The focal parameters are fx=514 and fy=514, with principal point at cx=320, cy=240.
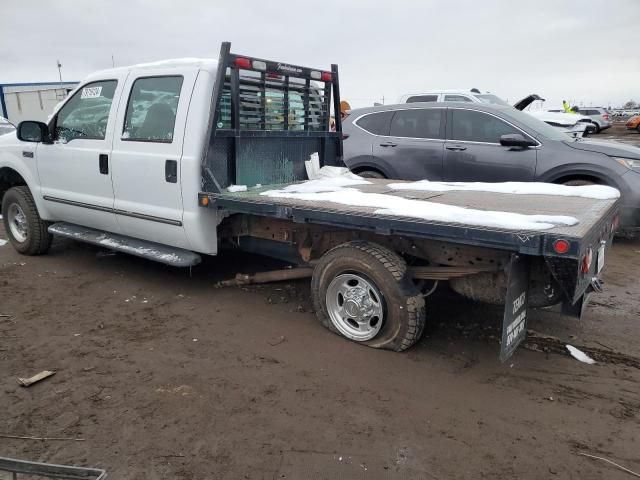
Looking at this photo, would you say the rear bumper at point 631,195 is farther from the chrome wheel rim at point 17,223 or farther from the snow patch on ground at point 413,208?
the chrome wheel rim at point 17,223

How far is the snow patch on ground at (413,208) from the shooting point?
9.71 ft

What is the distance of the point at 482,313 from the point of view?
4438 millimetres

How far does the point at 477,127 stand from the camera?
681 cm

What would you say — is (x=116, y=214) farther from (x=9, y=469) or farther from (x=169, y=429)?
(x=9, y=469)

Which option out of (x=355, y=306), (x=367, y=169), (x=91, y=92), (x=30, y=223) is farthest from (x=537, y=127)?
(x=30, y=223)

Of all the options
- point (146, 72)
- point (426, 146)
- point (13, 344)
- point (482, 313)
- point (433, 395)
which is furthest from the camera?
point (426, 146)

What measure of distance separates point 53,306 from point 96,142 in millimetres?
1625

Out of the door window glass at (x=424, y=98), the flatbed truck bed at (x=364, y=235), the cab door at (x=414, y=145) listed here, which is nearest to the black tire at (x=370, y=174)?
the cab door at (x=414, y=145)

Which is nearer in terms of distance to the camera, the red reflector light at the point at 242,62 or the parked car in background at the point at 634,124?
the red reflector light at the point at 242,62

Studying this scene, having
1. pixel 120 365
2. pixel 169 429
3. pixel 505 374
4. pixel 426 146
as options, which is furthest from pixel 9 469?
pixel 426 146

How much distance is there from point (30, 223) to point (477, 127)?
5.69 m

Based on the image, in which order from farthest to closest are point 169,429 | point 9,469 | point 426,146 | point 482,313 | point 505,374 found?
point 426,146, point 482,313, point 505,374, point 169,429, point 9,469

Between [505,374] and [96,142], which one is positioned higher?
[96,142]

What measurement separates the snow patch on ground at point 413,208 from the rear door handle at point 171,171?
76 cm
